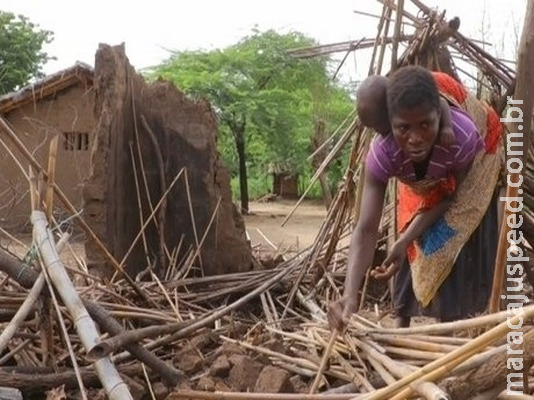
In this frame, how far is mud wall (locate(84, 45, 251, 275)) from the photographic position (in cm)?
473

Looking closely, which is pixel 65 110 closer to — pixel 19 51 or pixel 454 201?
pixel 19 51

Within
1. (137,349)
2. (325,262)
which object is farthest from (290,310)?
(137,349)

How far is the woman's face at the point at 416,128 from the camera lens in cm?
217

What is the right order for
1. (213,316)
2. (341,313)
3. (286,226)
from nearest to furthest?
(341,313)
(213,316)
(286,226)

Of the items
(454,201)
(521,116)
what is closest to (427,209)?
(454,201)

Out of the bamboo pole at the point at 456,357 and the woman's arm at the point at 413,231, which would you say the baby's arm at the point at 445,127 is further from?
the bamboo pole at the point at 456,357

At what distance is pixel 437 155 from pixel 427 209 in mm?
310

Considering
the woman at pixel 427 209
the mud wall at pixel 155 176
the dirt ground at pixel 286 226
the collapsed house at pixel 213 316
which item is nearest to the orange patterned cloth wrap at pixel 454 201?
the woman at pixel 427 209

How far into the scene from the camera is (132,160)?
16.1 ft

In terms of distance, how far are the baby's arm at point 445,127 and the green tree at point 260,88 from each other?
15.1m

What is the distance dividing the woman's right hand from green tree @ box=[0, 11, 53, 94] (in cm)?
1529

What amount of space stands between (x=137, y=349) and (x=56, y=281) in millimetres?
343

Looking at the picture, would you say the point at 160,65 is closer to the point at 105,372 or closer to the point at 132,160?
the point at 132,160

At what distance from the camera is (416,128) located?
2191 mm
